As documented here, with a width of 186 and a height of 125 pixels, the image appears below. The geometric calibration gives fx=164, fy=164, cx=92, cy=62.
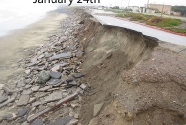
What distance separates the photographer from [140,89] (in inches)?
209

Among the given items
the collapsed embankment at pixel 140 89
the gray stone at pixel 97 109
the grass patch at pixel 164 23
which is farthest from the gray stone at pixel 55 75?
the grass patch at pixel 164 23

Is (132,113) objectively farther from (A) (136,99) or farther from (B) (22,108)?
(B) (22,108)

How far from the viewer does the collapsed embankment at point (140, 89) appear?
4.71m

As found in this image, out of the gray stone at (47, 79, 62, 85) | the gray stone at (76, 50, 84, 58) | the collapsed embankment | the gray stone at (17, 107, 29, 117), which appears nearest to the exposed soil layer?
the collapsed embankment

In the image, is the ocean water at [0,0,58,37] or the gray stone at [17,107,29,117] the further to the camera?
the ocean water at [0,0,58,37]

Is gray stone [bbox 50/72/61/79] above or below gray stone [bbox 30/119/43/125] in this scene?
above

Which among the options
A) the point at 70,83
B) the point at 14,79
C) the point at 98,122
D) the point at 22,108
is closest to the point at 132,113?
the point at 98,122

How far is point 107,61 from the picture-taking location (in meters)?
9.73

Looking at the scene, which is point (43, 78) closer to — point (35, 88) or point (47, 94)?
point (35, 88)

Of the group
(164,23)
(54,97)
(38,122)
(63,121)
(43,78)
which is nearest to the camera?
(63,121)

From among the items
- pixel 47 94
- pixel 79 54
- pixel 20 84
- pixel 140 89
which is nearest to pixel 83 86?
pixel 47 94

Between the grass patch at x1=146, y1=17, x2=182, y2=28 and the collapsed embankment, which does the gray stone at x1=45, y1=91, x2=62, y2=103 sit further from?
the grass patch at x1=146, y1=17, x2=182, y2=28

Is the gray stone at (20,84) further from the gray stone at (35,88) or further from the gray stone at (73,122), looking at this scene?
the gray stone at (73,122)

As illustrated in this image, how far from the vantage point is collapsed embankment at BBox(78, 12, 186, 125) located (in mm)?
4707
